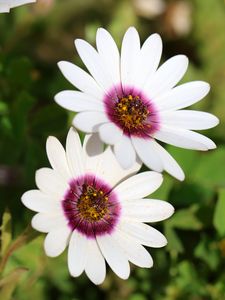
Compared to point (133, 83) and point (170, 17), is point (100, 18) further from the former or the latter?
point (133, 83)

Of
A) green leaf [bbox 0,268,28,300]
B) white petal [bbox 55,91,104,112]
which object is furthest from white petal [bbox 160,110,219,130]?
green leaf [bbox 0,268,28,300]

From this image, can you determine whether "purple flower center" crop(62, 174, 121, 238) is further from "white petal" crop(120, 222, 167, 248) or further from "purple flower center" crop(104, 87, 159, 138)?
"purple flower center" crop(104, 87, 159, 138)

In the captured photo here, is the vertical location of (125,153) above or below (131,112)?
below

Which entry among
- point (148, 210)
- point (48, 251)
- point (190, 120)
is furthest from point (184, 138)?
point (48, 251)

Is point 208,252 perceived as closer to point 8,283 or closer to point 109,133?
point 8,283

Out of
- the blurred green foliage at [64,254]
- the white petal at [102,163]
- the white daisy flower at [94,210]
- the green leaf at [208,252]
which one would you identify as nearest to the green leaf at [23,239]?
the blurred green foliage at [64,254]

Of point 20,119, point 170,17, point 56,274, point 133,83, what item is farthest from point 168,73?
point 170,17
